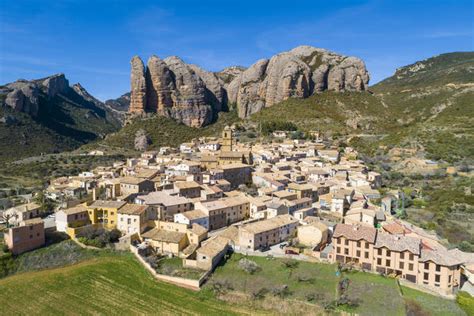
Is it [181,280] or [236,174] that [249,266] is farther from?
[236,174]

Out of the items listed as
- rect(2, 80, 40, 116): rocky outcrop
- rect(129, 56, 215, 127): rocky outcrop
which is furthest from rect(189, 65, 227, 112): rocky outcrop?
rect(2, 80, 40, 116): rocky outcrop

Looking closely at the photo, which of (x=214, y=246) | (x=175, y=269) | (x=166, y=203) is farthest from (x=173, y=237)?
(x=166, y=203)

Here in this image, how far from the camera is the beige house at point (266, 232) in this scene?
42125mm

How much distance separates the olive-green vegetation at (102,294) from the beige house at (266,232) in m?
8.92

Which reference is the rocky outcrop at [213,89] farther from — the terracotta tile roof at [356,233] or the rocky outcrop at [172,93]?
the terracotta tile roof at [356,233]

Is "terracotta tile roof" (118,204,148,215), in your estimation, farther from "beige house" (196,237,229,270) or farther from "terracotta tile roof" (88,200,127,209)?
"beige house" (196,237,229,270)

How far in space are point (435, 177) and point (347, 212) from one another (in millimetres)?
32400

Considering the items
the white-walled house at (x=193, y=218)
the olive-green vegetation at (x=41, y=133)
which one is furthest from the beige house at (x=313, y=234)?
the olive-green vegetation at (x=41, y=133)

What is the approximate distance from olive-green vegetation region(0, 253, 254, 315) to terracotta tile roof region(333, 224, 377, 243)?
13.0m

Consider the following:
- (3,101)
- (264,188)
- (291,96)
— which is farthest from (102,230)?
(3,101)

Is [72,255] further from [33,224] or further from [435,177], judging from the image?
[435,177]

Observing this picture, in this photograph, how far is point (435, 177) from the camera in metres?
72.9

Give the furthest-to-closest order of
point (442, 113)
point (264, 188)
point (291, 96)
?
point (291, 96)
point (442, 113)
point (264, 188)

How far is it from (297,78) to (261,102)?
1653 cm
